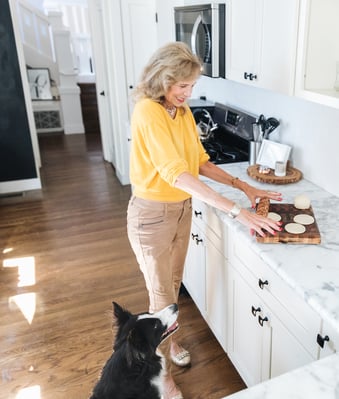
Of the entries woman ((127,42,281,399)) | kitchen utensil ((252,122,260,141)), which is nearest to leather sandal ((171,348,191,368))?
woman ((127,42,281,399))

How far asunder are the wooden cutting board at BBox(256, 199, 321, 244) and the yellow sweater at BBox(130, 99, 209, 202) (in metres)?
0.36

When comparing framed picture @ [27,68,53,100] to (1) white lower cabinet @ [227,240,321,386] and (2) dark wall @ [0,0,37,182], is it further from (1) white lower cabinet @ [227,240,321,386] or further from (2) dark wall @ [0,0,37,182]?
(1) white lower cabinet @ [227,240,321,386]

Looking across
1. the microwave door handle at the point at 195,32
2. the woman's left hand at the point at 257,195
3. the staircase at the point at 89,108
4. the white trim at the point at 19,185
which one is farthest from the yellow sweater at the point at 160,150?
the staircase at the point at 89,108

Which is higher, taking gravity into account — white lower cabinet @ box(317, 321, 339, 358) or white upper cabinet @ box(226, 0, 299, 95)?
white upper cabinet @ box(226, 0, 299, 95)

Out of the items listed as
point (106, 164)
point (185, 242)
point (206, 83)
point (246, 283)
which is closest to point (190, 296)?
point (185, 242)

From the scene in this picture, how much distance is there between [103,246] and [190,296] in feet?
3.38

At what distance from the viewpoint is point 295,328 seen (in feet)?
4.46

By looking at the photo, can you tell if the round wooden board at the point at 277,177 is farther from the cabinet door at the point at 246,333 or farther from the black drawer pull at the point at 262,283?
the black drawer pull at the point at 262,283

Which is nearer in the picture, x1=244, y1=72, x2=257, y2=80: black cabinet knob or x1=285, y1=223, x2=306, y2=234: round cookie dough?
x1=285, y1=223, x2=306, y2=234: round cookie dough

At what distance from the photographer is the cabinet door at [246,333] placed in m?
1.61

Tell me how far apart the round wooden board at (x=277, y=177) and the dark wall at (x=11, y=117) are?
3.01m

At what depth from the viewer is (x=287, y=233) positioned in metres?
1.48

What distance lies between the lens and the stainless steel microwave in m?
2.13

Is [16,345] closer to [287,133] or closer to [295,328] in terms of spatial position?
[295,328]
